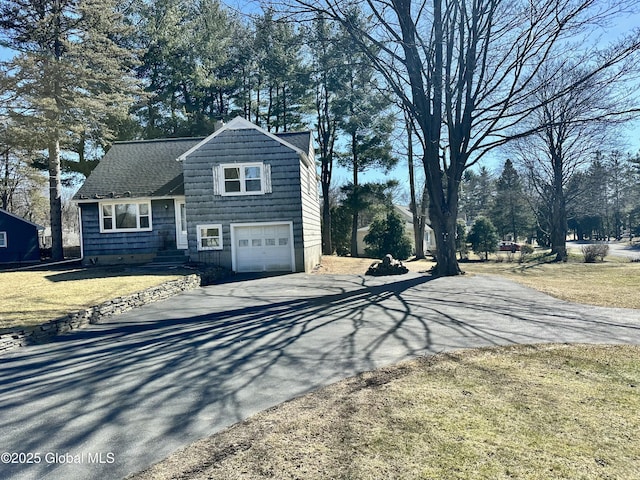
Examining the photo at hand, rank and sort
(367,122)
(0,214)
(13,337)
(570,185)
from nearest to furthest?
(13,337) < (0,214) < (367,122) < (570,185)

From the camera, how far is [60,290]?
11719 mm

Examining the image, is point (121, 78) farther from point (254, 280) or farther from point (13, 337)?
point (13, 337)

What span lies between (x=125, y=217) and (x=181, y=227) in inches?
107

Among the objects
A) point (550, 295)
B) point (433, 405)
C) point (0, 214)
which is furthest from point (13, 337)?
point (0, 214)

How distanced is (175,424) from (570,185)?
35.6 meters

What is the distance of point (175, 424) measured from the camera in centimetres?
391

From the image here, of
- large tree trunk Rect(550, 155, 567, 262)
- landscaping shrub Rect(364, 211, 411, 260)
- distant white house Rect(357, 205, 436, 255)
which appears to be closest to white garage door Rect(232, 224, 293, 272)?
landscaping shrub Rect(364, 211, 411, 260)

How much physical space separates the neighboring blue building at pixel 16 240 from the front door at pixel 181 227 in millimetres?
11723

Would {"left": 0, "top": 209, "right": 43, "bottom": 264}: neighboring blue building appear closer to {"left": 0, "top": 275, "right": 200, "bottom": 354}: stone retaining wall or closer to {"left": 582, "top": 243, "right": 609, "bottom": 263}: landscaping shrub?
{"left": 0, "top": 275, "right": 200, "bottom": 354}: stone retaining wall

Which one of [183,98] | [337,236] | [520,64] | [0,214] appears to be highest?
[183,98]

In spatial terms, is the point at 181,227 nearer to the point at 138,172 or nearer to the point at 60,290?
the point at 138,172

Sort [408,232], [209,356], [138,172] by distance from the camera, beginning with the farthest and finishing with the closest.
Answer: [408,232] < [138,172] < [209,356]

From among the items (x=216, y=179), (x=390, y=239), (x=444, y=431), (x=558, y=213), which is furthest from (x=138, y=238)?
(x=558, y=213)

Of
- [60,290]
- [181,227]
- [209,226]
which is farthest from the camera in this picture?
[181,227]
